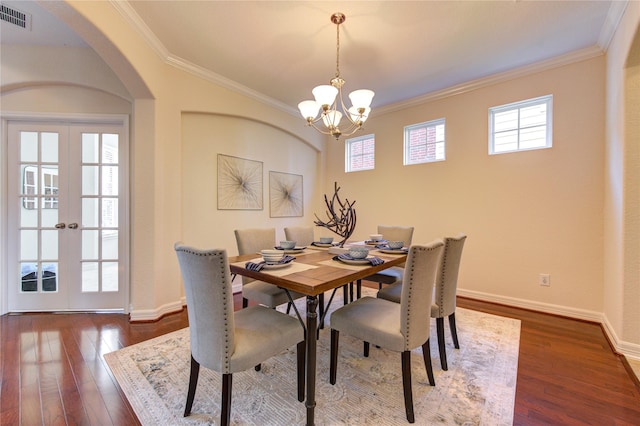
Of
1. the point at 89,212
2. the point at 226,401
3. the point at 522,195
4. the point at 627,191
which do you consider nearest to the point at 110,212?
the point at 89,212

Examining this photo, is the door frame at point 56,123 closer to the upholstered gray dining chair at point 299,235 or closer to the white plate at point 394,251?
the upholstered gray dining chair at point 299,235

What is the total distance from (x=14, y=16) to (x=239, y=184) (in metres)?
2.42

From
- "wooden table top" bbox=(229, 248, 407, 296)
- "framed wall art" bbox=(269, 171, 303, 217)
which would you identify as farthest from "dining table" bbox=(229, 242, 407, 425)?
"framed wall art" bbox=(269, 171, 303, 217)

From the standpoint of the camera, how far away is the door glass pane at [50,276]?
9.36 feet

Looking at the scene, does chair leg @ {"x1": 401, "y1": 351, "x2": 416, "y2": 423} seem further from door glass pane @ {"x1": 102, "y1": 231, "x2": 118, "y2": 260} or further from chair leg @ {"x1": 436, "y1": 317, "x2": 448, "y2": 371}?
door glass pane @ {"x1": 102, "y1": 231, "x2": 118, "y2": 260}

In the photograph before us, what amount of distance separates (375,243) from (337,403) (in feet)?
4.69

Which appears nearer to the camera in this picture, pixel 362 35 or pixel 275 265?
pixel 275 265

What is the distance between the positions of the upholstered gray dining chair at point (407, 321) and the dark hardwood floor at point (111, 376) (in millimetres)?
649

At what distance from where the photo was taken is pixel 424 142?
12.7ft

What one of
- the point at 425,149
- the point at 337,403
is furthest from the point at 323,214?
the point at 337,403

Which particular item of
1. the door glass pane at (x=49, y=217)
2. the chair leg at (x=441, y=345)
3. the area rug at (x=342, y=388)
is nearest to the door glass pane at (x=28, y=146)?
the door glass pane at (x=49, y=217)

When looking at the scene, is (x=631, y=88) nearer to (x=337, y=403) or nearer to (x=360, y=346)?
(x=360, y=346)

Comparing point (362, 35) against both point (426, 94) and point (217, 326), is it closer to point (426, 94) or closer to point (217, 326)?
point (426, 94)

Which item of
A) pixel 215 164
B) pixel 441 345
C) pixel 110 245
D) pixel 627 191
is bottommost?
pixel 441 345
